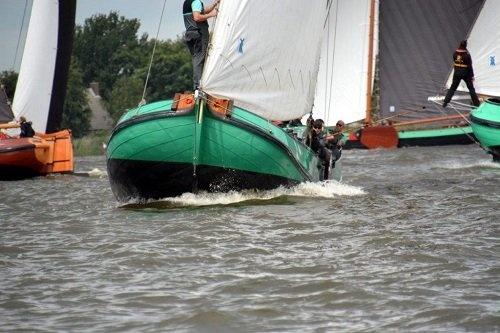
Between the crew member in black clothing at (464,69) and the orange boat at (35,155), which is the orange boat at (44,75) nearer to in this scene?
the orange boat at (35,155)

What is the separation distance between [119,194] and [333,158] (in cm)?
465

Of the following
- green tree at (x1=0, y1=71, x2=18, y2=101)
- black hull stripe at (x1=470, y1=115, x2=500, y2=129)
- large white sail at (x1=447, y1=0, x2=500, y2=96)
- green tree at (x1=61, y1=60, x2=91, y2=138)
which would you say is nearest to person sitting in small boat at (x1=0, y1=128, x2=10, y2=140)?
green tree at (x1=0, y1=71, x2=18, y2=101)

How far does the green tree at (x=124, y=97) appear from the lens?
93375mm

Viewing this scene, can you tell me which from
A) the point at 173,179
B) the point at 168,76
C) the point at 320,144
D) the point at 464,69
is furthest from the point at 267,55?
the point at 168,76

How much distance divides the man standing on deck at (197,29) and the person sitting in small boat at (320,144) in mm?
2935

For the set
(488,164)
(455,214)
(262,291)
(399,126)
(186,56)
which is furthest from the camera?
(186,56)

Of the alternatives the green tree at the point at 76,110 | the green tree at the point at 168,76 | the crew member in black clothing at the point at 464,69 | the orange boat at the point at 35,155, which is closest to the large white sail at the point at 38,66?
the orange boat at the point at 35,155

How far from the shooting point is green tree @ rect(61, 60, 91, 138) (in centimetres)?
8169

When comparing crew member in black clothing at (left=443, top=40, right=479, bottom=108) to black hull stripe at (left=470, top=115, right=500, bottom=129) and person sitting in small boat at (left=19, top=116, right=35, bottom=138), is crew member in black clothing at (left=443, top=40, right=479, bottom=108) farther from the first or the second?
person sitting in small boat at (left=19, top=116, right=35, bottom=138)

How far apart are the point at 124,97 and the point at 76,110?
11268 millimetres

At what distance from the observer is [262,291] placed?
38.8 ft

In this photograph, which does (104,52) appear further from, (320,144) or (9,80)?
(320,144)

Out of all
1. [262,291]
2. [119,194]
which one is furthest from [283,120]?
[262,291]

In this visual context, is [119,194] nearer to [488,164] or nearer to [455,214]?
[455,214]
